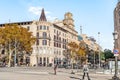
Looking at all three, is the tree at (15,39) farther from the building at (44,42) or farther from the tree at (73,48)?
the tree at (73,48)

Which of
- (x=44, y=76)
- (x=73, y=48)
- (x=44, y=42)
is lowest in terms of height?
(x=44, y=76)

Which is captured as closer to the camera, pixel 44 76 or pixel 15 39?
pixel 44 76

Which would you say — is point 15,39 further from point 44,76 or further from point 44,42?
point 44,76

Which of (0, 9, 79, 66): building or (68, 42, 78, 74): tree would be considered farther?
(68, 42, 78, 74): tree

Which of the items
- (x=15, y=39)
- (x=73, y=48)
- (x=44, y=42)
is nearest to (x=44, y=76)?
(x=15, y=39)

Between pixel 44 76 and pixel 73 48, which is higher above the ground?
pixel 73 48

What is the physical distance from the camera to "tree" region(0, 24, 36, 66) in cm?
9638

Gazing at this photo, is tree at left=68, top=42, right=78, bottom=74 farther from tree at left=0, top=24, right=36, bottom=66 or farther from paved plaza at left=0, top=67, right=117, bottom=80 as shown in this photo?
paved plaza at left=0, top=67, right=117, bottom=80

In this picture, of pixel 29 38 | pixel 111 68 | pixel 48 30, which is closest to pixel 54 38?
pixel 48 30

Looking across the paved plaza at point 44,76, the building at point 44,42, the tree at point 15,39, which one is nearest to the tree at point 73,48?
the building at point 44,42

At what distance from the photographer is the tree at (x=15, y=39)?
96375 millimetres

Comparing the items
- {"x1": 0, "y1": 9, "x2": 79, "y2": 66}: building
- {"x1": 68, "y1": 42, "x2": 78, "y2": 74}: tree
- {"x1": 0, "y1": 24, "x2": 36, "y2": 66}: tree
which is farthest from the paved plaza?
{"x1": 68, "y1": 42, "x2": 78, "y2": 74}: tree

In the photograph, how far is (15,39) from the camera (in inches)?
3787

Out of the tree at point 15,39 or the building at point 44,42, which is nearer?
the tree at point 15,39
